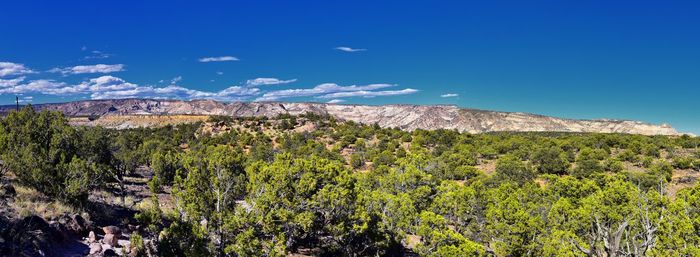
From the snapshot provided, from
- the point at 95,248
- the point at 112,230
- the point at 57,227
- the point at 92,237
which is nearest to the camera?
the point at 57,227

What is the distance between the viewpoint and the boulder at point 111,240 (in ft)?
47.1

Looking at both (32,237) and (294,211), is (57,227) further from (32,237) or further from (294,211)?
(294,211)

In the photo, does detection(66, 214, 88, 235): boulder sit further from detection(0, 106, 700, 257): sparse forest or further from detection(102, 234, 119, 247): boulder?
detection(102, 234, 119, 247): boulder

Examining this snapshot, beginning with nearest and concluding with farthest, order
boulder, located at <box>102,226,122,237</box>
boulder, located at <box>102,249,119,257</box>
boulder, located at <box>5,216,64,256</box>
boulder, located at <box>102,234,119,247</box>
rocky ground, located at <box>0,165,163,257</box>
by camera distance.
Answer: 1. boulder, located at <box>5,216,64,256</box>
2. rocky ground, located at <box>0,165,163,257</box>
3. boulder, located at <box>102,249,119,257</box>
4. boulder, located at <box>102,234,119,247</box>
5. boulder, located at <box>102,226,122,237</box>

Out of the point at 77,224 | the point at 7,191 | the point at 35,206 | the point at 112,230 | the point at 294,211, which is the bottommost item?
the point at 112,230

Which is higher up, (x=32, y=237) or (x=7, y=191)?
(x=7, y=191)

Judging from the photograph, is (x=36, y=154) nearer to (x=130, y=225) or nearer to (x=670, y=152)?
(x=130, y=225)

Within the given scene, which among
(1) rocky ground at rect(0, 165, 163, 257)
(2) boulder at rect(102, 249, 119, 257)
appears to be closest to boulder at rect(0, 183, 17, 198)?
(1) rocky ground at rect(0, 165, 163, 257)

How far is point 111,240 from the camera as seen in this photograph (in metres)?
14.4

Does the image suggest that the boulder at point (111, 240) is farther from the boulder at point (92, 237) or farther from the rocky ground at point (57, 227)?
the boulder at point (92, 237)

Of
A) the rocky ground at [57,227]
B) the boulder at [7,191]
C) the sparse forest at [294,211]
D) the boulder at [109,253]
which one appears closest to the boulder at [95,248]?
the rocky ground at [57,227]

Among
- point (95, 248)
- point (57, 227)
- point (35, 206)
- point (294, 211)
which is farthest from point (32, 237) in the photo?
point (294, 211)

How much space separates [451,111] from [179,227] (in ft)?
530

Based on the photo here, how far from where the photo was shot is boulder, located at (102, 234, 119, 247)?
1435 centimetres
